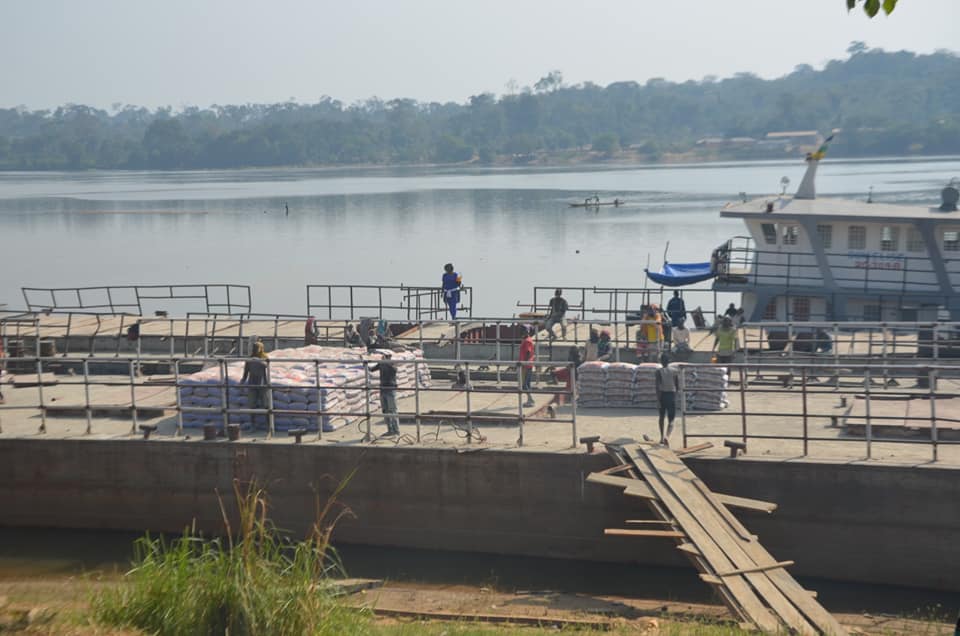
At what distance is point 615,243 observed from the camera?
7888 cm

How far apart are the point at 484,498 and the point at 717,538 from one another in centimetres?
424

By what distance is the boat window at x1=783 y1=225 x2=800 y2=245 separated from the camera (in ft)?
93.6

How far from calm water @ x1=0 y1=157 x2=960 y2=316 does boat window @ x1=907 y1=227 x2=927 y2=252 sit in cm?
2612

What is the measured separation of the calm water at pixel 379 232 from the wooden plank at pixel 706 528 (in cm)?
3523

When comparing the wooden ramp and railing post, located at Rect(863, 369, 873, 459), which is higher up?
railing post, located at Rect(863, 369, 873, 459)

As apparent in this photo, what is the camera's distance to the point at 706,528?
14602 mm

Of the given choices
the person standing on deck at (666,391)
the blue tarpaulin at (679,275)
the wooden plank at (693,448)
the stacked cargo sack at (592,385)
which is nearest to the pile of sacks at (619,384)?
the stacked cargo sack at (592,385)

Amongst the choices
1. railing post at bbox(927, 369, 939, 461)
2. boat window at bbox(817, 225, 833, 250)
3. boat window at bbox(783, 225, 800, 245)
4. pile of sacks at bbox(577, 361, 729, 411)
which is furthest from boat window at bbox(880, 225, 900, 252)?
railing post at bbox(927, 369, 939, 461)

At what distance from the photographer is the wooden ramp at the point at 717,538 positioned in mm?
12641

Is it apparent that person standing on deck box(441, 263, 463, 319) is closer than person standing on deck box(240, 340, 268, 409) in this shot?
No

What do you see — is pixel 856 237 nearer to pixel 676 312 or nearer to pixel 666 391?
pixel 676 312

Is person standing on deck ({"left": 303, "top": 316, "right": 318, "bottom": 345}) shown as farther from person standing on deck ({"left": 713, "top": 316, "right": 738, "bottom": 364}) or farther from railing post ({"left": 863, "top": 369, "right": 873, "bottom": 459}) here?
railing post ({"left": 863, "top": 369, "right": 873, "bottom": 459})

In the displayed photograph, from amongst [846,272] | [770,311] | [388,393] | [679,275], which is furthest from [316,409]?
[679,275]

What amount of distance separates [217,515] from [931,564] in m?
11.1
